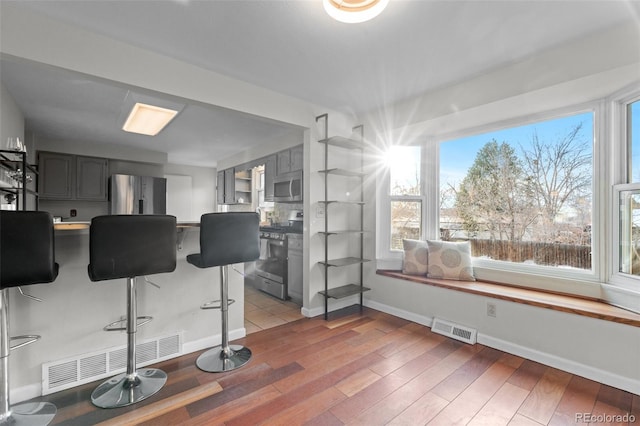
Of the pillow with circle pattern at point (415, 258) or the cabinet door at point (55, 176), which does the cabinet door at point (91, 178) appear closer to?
the cabinet door at point (55, 176)

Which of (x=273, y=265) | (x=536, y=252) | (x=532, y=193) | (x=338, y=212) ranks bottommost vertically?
(x=273, y=265)

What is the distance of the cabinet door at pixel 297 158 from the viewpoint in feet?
13.1

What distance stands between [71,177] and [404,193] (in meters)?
5.41

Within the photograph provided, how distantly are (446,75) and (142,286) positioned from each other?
127 inches

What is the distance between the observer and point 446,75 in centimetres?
269

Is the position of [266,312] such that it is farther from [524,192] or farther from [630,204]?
[630,204]

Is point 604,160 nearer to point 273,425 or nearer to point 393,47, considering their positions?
point 393,47

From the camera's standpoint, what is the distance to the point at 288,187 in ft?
13.6

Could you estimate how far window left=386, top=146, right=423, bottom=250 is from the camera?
3.50m

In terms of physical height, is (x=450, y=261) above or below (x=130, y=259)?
below

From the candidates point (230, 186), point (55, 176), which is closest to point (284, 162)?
point (230, 186)

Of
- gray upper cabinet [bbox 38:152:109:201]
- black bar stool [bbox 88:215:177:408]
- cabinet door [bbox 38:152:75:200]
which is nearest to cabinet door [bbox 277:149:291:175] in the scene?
black bar stool [bbox 88:215:177:408]

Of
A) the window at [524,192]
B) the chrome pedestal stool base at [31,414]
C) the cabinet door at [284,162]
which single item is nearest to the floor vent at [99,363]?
the chrome pedestal stool base at [31,414]

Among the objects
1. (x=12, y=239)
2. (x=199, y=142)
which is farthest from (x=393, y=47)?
(x=199, y=142)
